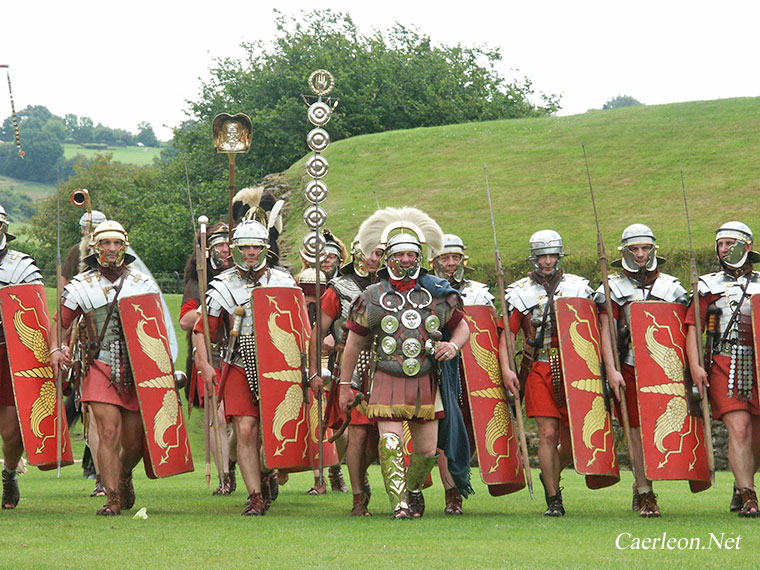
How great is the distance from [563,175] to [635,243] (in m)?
20.8

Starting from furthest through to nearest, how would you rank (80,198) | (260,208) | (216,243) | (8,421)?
(260,208) → (216,243) → (80,198) → (8,421)

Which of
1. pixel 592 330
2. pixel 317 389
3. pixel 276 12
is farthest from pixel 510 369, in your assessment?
pixel 276 12

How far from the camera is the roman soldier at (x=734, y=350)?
764 cm

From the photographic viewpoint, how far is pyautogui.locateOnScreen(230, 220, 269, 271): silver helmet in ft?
26.6

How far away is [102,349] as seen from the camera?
7953 millimetres

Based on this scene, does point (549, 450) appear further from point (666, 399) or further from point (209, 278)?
point (209, 278)

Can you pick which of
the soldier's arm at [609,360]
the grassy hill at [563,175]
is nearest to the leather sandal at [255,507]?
the soldier's arm at [609,360]

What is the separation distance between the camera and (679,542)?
20.6 ft

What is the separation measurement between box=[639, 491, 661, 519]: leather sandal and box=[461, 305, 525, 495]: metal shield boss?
2.87ft

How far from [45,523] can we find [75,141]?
99825mm

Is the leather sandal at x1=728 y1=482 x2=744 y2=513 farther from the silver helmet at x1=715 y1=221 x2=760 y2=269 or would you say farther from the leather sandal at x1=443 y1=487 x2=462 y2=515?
the leather sandal at x1=443 y1=487 x2=462 y2=515

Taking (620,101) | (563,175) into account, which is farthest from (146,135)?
(563,175)

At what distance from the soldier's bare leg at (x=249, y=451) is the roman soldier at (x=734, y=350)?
2834 mm

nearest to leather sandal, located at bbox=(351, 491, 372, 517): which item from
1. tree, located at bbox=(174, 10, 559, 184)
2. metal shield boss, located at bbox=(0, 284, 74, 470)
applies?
metal shield boss, located at bbox=(0, 284, 74, 470)
